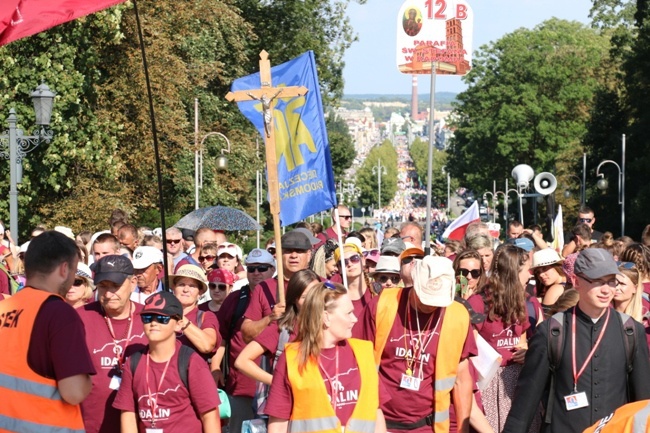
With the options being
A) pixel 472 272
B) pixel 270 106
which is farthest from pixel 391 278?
pixel 270 106

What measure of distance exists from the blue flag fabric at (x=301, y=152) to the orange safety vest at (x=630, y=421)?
5.39 metres

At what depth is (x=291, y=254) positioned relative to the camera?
27.8 feet

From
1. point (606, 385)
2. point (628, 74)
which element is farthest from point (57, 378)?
point (628, 74)

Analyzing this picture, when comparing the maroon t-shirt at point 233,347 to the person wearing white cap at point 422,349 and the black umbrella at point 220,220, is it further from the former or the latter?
the black umbrella at point 220,220

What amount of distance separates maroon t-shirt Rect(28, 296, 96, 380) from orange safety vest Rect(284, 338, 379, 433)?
0.99 metres

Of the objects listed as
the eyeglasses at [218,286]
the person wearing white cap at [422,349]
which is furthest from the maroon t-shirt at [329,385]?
the eyeglasses at [218,286]

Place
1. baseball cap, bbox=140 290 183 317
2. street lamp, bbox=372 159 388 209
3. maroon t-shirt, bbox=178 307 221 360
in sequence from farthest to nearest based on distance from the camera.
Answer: street lamp, bbox=372 159 388 209, maroon t-shirt, bbox=178 307 221 360, baseball cap, bbox=140 290 183 317

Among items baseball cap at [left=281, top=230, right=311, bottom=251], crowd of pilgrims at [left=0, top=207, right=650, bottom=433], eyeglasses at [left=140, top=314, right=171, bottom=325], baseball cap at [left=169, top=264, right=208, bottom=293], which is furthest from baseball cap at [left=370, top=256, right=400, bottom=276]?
eyeglasses at [left=140, top=314, right=171, bottom=325]

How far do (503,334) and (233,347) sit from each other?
1761mm

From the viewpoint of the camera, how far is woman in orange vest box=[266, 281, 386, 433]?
5.89 meters

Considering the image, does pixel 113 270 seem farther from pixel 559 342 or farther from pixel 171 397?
pixel 559 342

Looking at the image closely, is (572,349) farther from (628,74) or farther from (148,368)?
(628,74)

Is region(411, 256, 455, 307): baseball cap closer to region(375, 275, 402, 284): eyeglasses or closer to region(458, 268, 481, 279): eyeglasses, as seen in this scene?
region(458, 268, 481, 279): eyeglasses

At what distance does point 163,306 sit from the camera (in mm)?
6523
